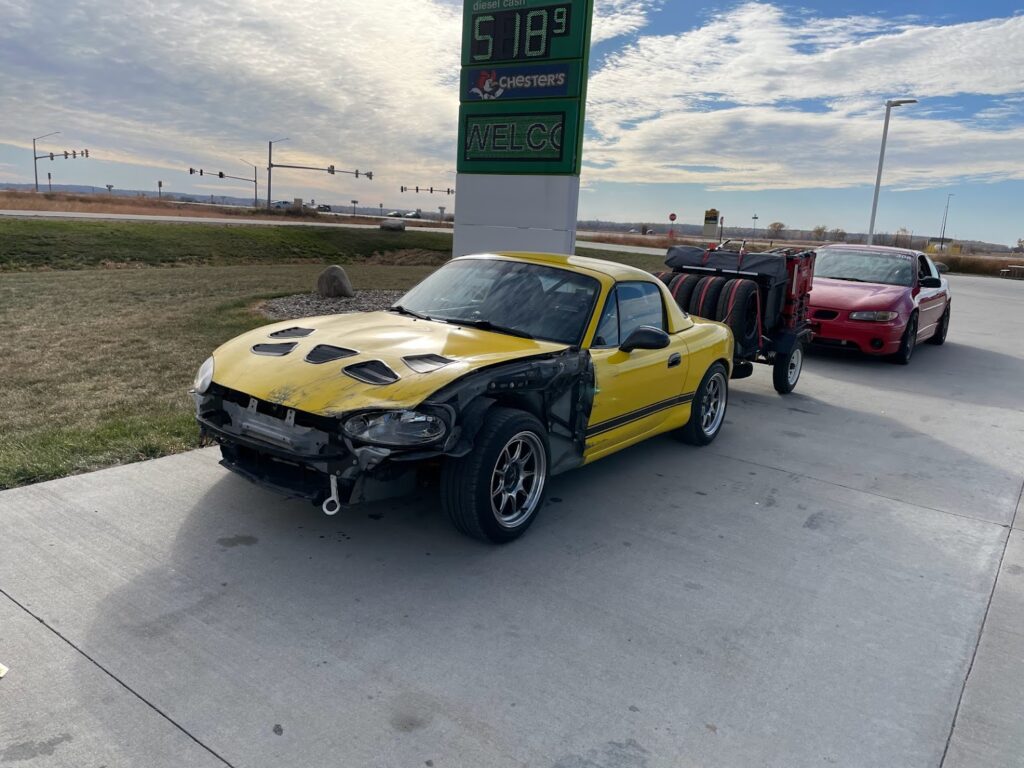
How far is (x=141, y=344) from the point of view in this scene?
9016 millimetres

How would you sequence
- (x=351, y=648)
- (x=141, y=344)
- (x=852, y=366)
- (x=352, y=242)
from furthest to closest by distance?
(x=352, y=242), (x=852, y=366), (x=141, y=344), (x=351, y=648)

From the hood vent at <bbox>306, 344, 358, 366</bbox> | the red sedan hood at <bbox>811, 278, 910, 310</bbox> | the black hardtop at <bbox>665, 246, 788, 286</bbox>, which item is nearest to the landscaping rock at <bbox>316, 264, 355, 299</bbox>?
the black hardtop at <bbox>665, 246, 788, 286</bbox>

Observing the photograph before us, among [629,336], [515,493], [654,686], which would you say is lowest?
[654,686]

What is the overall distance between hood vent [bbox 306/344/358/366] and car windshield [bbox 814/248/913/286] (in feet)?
30.0

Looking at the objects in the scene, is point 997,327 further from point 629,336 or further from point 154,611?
point 154,611

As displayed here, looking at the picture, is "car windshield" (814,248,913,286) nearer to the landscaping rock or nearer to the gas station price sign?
the gas station price sign

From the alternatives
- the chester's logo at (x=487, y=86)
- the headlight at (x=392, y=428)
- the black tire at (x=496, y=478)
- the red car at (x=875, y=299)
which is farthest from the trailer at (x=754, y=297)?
the headlight at (x=392, y=428)

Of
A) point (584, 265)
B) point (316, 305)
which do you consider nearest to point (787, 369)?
point (584, 265)

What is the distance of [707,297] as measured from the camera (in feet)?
25.8

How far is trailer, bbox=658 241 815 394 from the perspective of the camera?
7730mm

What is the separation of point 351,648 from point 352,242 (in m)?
31.8

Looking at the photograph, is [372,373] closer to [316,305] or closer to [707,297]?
[707,297]

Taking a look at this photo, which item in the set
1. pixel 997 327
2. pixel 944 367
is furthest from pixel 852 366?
pixel 997 327

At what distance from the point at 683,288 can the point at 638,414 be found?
3.35m
